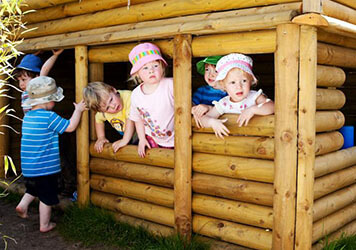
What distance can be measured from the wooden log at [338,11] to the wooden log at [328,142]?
45.7 inches

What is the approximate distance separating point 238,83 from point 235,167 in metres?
0.83

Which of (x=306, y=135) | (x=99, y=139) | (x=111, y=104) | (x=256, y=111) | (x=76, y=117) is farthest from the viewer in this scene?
(x=99, y=139)

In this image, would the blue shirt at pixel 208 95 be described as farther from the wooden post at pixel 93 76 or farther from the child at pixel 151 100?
the wooden post at pixel 93 76

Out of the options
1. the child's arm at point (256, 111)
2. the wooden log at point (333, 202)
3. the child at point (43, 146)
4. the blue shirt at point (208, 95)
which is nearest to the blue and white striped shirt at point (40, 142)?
the child at point (43, 146)

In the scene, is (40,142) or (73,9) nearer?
(40,142)

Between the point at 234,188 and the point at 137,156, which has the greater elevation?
the point at 137,156

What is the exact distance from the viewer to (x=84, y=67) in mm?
5871

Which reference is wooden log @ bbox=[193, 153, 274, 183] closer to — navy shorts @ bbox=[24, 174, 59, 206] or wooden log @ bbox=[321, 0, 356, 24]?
wooden log @ bbox=[321, 0, 356, 24]

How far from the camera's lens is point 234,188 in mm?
4449

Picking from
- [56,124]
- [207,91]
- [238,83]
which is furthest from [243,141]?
[56,124]

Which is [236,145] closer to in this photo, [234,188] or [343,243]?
[234,188]

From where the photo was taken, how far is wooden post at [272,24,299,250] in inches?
154

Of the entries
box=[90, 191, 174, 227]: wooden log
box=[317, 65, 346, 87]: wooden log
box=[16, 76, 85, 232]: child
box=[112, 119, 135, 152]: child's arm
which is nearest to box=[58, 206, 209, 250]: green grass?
box=[90, 191, 174, 227]: wooden log

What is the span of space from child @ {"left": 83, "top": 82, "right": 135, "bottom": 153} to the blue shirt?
0.90m
